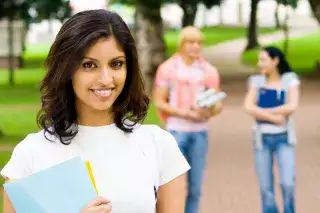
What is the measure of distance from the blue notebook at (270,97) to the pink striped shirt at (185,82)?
44cm

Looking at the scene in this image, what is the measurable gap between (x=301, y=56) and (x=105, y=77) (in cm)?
4297

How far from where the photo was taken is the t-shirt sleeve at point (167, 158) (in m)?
2.81

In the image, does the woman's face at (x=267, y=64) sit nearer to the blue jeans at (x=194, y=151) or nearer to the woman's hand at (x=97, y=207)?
the blue jeans at (x=194, y=151)

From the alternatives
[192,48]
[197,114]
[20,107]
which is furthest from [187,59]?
[20,107]

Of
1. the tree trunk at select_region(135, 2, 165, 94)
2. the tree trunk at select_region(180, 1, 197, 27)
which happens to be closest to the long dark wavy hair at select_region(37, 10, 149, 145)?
the tree trunk at select_region(135, 2, 165, 94)

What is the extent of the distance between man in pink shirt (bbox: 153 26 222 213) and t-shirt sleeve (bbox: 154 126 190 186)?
15.2 ft

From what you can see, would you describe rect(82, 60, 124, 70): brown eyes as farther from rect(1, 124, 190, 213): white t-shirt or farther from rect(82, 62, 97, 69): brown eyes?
rect(1, 124, 190, 213): white t-shirt

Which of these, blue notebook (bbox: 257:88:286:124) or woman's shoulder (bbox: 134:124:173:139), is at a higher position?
woman's shoulder (bbox: 134:124:173:139)

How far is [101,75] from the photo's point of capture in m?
2.64

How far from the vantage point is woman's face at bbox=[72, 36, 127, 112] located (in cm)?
264

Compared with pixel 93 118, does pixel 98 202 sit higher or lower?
lower

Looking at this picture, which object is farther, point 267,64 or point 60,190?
point 267,64

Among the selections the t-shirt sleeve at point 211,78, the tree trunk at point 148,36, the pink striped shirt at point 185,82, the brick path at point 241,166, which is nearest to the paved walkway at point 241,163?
the brick path at point 241,166

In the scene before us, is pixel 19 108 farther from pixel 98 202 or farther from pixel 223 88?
pixel 98 202
